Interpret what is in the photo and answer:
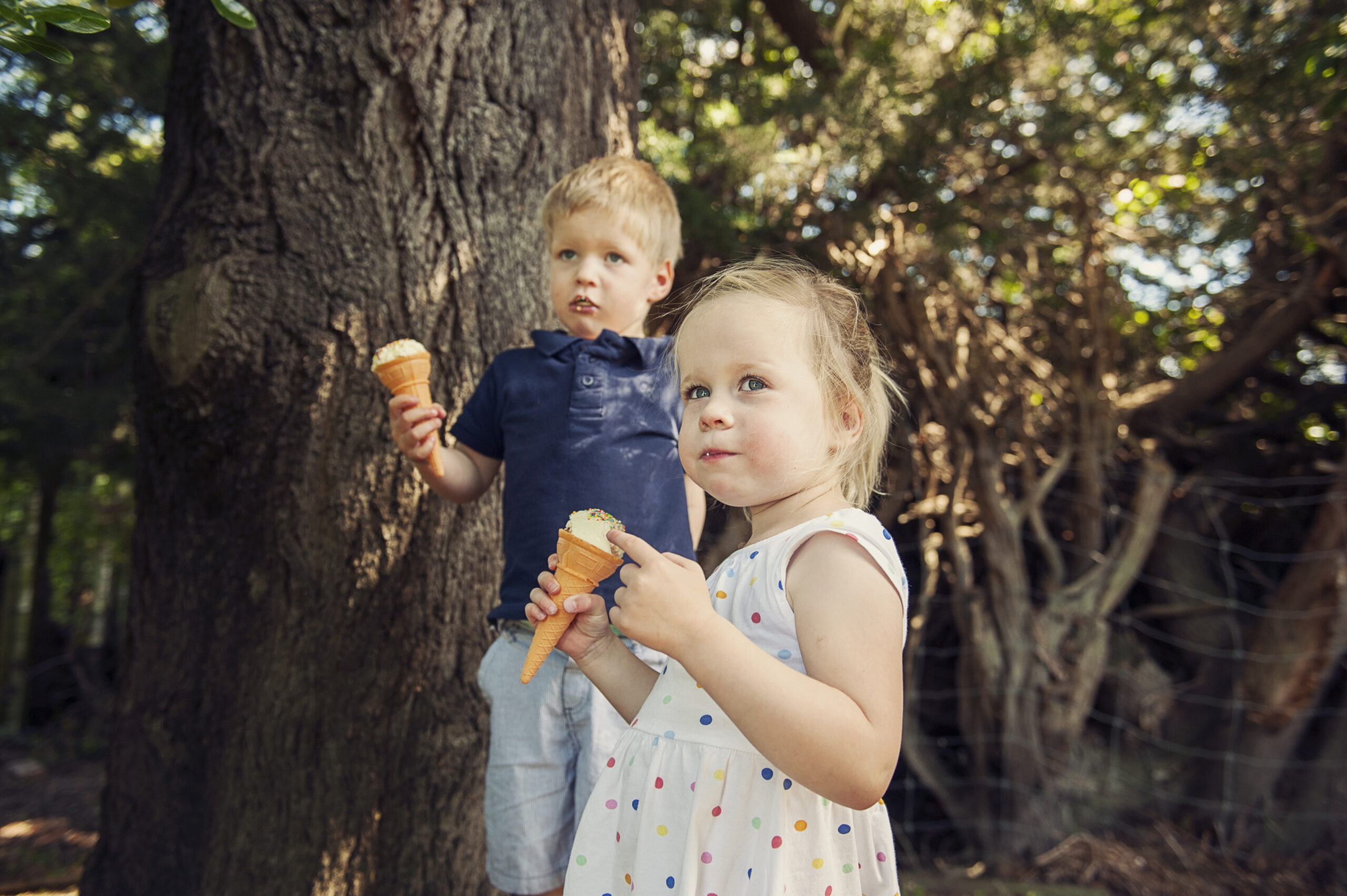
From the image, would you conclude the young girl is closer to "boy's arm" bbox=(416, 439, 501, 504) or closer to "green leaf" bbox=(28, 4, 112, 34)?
"boy's arm" bbox=(416, 439, 501, 504)

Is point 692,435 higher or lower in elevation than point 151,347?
lower

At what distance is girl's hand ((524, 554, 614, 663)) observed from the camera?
133 cm

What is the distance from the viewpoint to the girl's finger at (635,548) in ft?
3.92

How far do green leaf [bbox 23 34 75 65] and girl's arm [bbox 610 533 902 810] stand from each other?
124 centimetres

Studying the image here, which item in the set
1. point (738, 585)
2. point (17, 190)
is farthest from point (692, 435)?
point (17, 190)

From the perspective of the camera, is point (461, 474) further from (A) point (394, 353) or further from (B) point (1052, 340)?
(B) point (1052, 340)

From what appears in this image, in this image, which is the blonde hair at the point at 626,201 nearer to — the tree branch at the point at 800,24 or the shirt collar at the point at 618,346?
the shirt collar at the point at 618,346

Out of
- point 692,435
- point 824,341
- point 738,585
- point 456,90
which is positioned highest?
point 456,90

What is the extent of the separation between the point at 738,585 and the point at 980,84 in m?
3.55

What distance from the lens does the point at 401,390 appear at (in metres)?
1.87

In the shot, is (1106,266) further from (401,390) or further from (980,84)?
(401,390)

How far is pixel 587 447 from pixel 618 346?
0.26m

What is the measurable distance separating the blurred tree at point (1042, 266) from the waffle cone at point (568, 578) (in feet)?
9.35

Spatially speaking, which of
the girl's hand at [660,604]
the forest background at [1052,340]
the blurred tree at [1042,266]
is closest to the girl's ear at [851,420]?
the girl's hand at [660,604]
